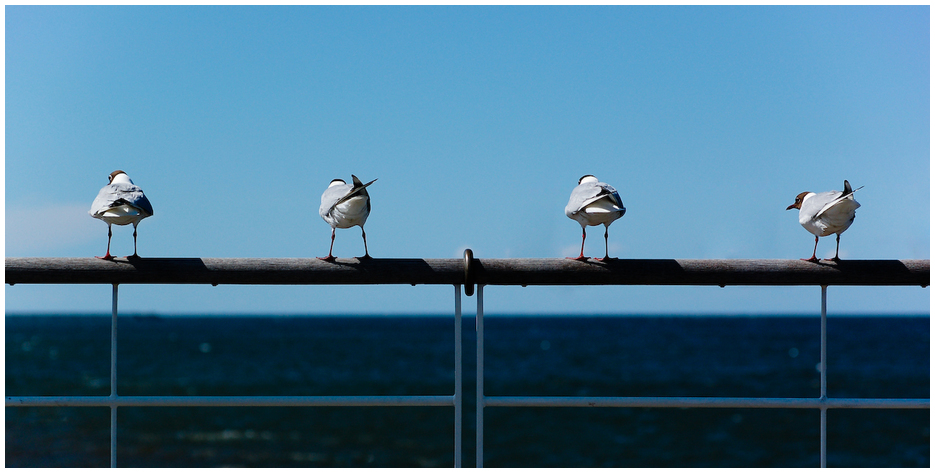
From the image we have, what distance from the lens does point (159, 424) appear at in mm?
27516

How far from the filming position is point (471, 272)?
1.96 m

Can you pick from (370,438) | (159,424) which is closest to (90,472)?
(370,438)

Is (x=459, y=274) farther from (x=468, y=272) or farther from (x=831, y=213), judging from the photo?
(x=831, y=213)

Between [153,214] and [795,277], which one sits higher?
[153,214]

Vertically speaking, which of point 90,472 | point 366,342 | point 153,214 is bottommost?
point 366,342

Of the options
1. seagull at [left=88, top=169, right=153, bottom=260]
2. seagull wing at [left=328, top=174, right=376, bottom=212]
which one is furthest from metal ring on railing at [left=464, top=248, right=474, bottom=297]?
seagull at [left=88, top=169, right=153, bottom=260]

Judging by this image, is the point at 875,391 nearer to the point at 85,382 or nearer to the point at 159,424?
the point at 159,424

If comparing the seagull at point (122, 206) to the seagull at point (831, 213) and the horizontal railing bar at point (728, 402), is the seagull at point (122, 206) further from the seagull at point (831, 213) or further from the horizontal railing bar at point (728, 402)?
the seagull at point (831, 213)

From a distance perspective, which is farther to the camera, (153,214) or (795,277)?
(153,214)

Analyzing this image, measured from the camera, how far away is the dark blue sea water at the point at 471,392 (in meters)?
24.5

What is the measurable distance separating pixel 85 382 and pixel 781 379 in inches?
1631

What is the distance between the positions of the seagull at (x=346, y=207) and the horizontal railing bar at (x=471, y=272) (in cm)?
83

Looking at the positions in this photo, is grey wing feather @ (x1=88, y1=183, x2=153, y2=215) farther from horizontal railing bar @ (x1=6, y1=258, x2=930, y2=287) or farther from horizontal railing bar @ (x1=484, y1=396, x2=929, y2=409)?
horizontal railing bar @ (x1=484, y1=396, x2=929, y2=409)

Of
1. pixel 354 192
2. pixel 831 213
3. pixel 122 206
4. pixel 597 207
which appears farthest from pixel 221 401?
pixel 831 213
